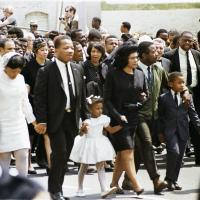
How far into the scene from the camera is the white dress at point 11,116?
6.98 metres

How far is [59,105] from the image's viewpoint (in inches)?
275

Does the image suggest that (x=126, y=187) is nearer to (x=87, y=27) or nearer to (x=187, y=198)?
(x=187, y=198)

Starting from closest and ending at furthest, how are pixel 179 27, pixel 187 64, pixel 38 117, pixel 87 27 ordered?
pixel 38 117, pixel 187 64, pixel 87 27, pixel 179 27

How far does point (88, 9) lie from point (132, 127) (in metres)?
16.6

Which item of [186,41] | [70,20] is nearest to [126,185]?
[186,41]

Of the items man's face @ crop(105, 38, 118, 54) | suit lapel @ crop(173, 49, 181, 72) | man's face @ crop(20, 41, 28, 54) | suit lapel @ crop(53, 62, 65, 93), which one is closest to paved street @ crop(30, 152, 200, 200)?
suit lapel @ crop(53, 62, 65, 93)

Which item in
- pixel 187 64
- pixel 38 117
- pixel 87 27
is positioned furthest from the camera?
pixel 87 27

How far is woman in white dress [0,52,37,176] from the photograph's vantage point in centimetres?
698

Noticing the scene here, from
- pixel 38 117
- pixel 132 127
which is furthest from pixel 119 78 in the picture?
pixel 38 117

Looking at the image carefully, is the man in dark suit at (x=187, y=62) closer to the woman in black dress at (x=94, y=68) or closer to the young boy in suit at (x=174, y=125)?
the woman in black dress at (x=94, y=68)

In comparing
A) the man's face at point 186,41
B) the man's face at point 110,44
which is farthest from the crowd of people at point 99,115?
the man's face at point 110,44

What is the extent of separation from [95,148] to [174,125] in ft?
3.77

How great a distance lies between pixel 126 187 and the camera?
820 cm

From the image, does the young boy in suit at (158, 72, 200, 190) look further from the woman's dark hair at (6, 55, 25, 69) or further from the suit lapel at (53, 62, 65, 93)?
the woman's dark hair at (6, 55, 25, 69)
